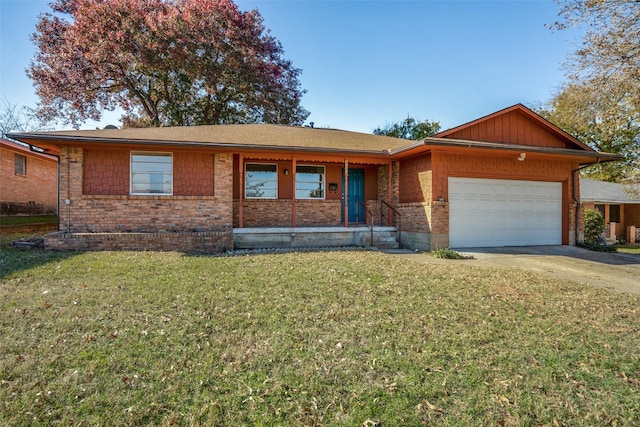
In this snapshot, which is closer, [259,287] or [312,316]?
[312,316]

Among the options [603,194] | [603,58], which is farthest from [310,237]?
[603,194]

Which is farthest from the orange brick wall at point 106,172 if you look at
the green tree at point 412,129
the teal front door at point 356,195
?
the green tree at point 412,129

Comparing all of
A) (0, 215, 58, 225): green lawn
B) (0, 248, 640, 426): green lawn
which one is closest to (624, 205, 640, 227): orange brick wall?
(0, 248, 640, 426): green lawn

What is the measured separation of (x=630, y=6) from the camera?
7.66 metres

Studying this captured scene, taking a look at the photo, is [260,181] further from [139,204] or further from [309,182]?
[139,204]

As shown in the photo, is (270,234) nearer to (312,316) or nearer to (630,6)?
(312,316)

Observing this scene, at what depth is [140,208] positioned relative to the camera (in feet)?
30.3

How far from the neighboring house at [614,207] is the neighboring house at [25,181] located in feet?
83.6

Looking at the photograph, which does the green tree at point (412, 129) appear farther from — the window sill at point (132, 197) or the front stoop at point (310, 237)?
the window sill at point (132, 197)

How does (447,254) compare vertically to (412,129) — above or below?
below

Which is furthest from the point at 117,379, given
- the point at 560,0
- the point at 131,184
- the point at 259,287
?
the point at 560,0

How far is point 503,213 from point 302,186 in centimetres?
685

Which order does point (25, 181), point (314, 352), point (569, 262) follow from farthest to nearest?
1. point (25, 181)
2. point (569, 262)
3. point (314, 352)

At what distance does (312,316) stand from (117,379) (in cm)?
207
